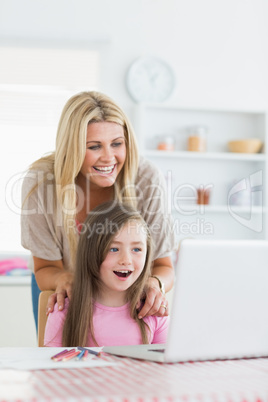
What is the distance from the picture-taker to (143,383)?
988mm

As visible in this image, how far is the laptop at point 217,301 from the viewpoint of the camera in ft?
3.68

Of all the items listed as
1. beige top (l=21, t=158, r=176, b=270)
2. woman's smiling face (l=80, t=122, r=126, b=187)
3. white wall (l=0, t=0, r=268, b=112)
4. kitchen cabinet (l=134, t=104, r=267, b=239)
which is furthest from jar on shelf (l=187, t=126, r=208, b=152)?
woman's smiling face (l=80, t=122, r=126, b=187)

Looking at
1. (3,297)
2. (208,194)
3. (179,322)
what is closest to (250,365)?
(179,322)

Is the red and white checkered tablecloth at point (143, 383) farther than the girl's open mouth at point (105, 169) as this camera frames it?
No

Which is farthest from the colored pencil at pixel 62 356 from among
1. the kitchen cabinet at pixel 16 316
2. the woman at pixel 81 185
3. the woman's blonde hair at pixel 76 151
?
the kitchen cabinet at pixel 16 316

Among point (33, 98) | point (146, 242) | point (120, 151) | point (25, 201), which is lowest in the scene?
point (146, 242)

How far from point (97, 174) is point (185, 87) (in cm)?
254

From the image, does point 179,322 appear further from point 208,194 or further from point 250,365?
point 208,194

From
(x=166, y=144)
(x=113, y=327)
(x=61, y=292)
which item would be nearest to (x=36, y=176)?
(x=61, y=292)

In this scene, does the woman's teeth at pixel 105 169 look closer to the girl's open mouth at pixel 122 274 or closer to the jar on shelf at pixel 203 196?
the girl's open mouth at pixel 122 274

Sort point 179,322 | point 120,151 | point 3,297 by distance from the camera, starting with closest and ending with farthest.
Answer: point 179,322 < point 120,151 < point 3,297

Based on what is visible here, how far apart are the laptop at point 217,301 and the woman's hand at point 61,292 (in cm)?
60

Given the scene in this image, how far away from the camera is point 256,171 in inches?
176

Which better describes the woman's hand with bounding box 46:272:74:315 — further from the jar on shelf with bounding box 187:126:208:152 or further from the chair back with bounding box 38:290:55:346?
the jar on shelf with bounding box 187:126:208:152
